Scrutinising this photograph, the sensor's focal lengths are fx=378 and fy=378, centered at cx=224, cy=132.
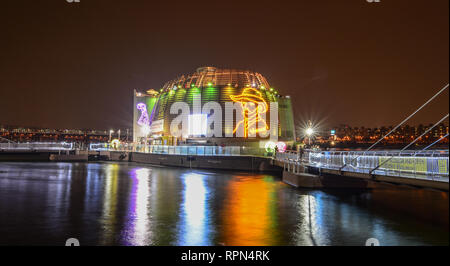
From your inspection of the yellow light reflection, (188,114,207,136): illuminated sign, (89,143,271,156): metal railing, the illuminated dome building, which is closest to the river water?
the yellow light reflection

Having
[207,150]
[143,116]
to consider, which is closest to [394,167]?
[207,150]

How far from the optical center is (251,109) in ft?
232

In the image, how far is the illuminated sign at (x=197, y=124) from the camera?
7100cm

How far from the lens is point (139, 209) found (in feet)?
62.0

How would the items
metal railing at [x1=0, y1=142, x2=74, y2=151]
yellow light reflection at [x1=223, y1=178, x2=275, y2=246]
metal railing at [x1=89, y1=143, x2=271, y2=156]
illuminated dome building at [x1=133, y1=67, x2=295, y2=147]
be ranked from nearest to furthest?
yellow light reflection at [x1=223, y1=178, x2=275, y2=246], metal railing at [x1=89, y1=143, x2=271, y2=156], metal railing at [x1=0, y1=142, x2=74, y2=151], illuminated dome building at [x1=133, y1=67, x2=295, y2=147]

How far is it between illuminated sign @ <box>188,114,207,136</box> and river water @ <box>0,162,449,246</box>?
43.3 meters

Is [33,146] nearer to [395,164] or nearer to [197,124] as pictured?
[197,124]

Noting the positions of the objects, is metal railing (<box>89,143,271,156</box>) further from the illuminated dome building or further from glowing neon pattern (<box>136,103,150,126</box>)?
glowing neon pattern (<box>136,103,150,126</box>)

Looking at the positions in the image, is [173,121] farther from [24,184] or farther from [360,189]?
[360,189]

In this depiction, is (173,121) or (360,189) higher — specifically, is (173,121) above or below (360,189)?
above

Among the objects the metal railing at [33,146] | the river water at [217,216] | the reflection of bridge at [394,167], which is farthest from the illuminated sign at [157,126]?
the reflection of bridge at [394,167]

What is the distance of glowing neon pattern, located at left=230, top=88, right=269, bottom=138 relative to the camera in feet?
229
